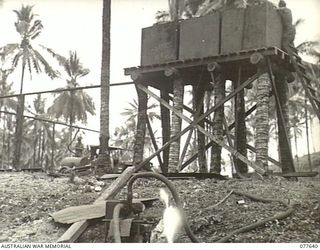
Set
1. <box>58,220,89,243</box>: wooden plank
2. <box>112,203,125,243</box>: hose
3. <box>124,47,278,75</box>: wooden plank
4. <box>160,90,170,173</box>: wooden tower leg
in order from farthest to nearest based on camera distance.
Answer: <box>160,90,170,173</box>: wooden tower leg
<box>124,47,278,75</box>: wooden plank
<box>58,220,89,243</box>: wooden plank
<box>112,203,125,243</box>: hose

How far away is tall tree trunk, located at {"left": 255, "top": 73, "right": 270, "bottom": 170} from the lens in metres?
9.80

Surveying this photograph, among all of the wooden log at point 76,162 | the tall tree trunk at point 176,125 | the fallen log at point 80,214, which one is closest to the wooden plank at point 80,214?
the fallen log at point 80,214

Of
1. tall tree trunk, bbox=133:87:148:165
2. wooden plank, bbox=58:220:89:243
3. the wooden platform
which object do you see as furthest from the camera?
tall tree trunk, bbox=133:87:148:165

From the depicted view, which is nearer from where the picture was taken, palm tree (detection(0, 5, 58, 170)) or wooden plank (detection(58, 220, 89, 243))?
wooden plank (detection(58, 220, 89, 243))

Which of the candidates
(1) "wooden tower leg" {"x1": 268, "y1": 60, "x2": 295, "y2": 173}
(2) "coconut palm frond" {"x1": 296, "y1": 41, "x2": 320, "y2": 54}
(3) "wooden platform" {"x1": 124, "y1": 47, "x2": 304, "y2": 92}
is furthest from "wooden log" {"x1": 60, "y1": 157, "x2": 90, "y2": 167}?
(2) "coconut palm frond" {"x1": 296, "y1": 41, "x2": 320, "y2": 54}

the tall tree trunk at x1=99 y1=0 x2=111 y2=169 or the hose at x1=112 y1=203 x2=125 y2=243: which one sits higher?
the tall tree trunk at x1=99 y1=0 x2=111 y2=169

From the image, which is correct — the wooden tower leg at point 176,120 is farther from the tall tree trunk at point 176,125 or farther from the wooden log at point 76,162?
the wooden log at point 76,162

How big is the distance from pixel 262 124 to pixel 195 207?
3170mm

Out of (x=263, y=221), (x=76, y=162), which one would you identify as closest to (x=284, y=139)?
(x=263, y=221)

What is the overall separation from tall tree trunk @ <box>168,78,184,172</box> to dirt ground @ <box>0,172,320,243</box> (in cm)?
120

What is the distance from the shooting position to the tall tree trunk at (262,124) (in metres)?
9.80

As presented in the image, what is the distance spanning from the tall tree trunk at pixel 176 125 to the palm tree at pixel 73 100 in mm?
18603

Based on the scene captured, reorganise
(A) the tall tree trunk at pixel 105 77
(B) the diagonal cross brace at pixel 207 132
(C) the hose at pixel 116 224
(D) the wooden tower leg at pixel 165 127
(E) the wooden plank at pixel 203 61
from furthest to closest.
Result: (D) the wooden tower leg at pixel 165 127 → (A) the tall tree trunk at pixel 105 77 → (E) the wooden plank at pixel 203 61 → (B) the diagonal cross brace at pixel 207 132 → (C) the hose at pixel 116 224

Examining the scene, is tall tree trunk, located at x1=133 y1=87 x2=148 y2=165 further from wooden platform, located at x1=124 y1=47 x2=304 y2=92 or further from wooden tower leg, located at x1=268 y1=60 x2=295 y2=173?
wooden tower leg, located at x1=268 y1=60 x2=295 y2=173
